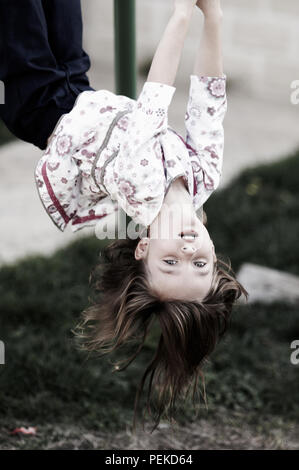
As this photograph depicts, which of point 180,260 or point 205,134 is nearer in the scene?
point 180,260

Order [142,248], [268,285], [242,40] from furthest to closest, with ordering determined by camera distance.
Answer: [242,40] < [268,285] < [142,248]

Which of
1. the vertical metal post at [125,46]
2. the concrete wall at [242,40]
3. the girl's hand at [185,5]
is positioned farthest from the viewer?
the concrete wall at [242,40]

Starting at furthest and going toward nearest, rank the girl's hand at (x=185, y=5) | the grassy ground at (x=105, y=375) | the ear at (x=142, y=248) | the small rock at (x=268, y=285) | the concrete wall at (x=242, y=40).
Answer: the concrete wall at (x=242, y=40) → the small rock at (x=268, y=285) → the grassy ground at (x=105, y=375) → the ear at (x=142, y=248) → the girl's hand at (x=185, y=5)

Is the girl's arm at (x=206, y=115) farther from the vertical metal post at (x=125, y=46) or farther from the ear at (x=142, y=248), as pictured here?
the vertical metal post at (x=125, y=46)

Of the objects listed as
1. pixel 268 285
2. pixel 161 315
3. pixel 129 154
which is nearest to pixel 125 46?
pixel 129 154

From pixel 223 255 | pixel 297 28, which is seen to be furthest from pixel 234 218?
pixel 297 28

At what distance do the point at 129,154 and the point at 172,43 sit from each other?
0.37m

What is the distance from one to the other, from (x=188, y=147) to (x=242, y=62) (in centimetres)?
529

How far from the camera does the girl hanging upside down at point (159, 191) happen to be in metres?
2.42

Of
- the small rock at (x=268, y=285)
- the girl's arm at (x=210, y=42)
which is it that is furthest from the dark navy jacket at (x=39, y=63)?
the small rock at (x=268, y=285)

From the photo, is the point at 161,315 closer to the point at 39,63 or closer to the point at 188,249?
the point at 188,249

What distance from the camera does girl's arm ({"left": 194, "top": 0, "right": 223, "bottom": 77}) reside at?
2430mm

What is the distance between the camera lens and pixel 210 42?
2469 millimetres
